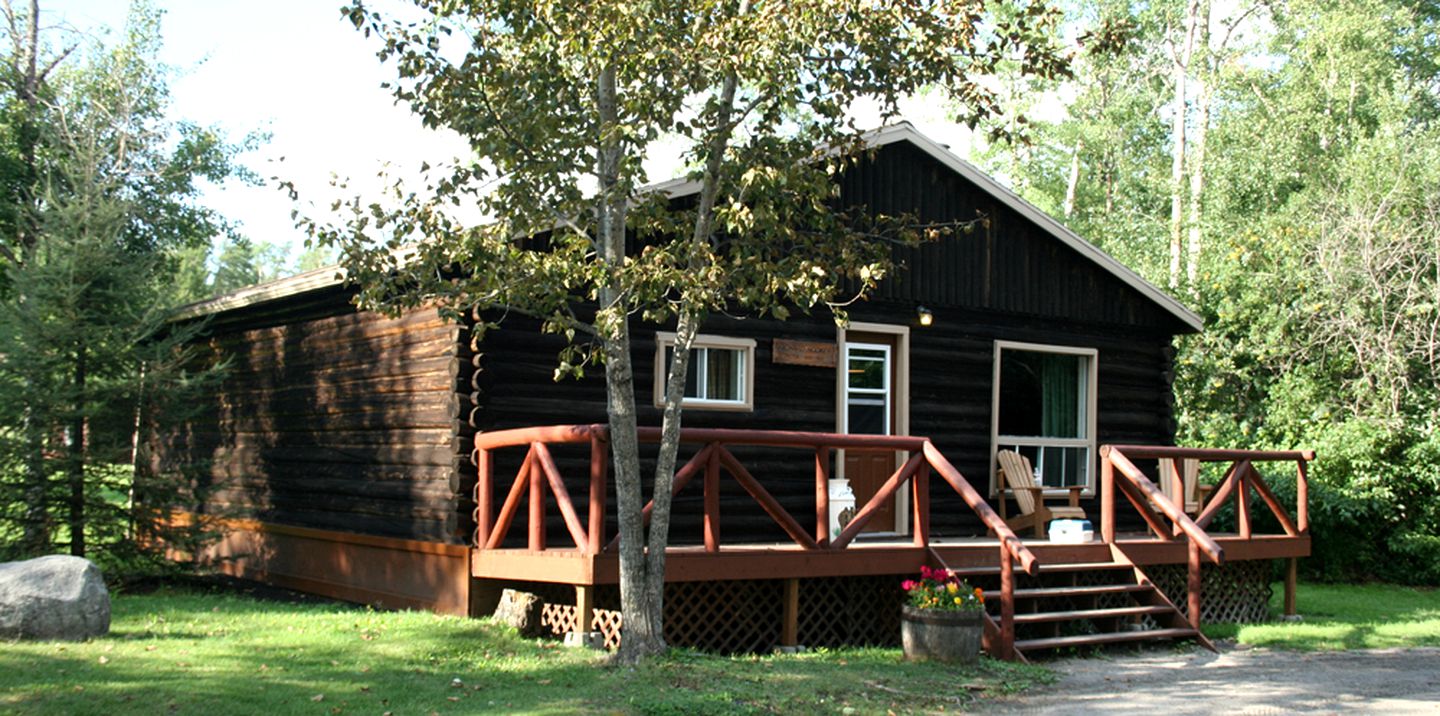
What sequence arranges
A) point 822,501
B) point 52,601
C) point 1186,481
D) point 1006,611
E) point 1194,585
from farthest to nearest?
point 1186,481 → point 1194,585 → point 822,501 → point 1006,611 → point 52,601

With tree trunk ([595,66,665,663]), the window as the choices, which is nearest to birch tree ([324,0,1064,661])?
tree trunk ([595,66,665,663])

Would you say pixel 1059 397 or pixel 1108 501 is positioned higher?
pixel 1059 397

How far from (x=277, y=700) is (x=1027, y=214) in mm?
10033

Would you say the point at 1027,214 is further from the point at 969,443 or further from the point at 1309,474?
the point at 1309,474

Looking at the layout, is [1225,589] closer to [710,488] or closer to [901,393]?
[901,393]

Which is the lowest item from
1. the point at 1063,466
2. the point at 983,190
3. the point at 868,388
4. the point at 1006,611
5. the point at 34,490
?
the point at 1006,611

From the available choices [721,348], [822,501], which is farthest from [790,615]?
[721,348]

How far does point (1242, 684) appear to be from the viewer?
33.2ft

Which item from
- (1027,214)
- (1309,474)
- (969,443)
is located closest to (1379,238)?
(1309,474)

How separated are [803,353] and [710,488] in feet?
10.2

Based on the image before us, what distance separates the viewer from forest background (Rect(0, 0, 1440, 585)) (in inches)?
542

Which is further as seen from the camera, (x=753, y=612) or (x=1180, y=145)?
(x=1180, y=145)

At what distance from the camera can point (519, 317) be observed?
1187 cm

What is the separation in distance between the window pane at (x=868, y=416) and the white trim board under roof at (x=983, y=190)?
8.59 feet
